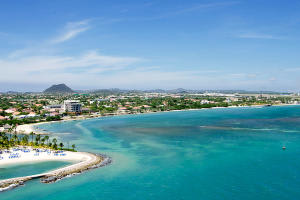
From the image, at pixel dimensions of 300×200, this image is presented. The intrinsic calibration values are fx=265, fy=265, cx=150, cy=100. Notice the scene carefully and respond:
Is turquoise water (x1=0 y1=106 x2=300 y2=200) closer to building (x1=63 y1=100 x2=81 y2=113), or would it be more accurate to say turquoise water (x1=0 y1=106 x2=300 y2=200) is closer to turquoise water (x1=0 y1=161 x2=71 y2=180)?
turquoise water (x1=0 y1=161 x2=71 y2=180)

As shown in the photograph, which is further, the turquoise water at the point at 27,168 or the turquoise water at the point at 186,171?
the turquoise water at the point at 27,168

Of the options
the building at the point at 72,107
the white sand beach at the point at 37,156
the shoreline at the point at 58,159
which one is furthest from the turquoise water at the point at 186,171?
the building at the point at 72,107

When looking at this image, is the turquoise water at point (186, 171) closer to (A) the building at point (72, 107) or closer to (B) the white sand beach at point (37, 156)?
(B) the white sand beach at point (37, 156)

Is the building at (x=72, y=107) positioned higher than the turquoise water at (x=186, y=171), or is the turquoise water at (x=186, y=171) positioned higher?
the building at (x=72, y=107)

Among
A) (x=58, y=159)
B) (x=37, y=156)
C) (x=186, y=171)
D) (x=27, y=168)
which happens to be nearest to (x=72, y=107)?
(x=37, y=156)

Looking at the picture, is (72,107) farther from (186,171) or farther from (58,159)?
(186,171)
